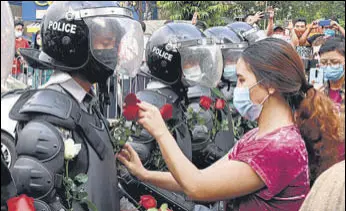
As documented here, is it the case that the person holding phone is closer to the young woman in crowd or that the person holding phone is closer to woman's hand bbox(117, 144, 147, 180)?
the young woman in crowd

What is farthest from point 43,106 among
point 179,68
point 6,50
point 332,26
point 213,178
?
point 332,26

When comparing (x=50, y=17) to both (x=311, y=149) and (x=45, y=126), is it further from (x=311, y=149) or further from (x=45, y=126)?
(x=311, y=149)

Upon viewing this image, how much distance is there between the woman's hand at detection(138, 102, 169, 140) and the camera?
2297 millimetres

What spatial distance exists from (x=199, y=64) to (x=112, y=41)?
1409mm

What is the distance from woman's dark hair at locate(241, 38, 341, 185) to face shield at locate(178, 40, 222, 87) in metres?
1.68

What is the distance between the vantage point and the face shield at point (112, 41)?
9.23 feet

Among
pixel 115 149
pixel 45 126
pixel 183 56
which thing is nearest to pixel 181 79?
pixel 183 56

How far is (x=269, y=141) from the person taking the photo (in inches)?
90.4

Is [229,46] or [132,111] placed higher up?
[132,111]

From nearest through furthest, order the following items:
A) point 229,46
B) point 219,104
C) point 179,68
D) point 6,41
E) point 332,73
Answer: point 6,41
point 332,73
point 179,68
point 219,104
point 229,46

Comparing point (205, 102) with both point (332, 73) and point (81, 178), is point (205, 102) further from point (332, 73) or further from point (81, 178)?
point (81, 178)

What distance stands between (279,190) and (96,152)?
798mm

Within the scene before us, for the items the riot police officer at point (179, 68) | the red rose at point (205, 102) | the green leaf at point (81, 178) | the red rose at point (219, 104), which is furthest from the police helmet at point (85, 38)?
the red rose at point (219, 104)

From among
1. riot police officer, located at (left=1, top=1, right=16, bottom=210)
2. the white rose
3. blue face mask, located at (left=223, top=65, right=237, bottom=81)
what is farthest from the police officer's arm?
blue face mask, located at (left=223, top=65, right=237, bottom=81)
